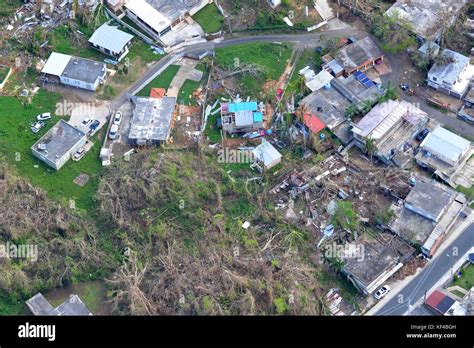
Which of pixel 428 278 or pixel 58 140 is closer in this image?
pixel 428 278

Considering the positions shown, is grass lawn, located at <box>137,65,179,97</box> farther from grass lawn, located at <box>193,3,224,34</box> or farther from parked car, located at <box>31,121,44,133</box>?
parked car, located at <box>31,121,44,133</box>

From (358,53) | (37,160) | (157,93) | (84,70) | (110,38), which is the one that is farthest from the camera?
(110,38)

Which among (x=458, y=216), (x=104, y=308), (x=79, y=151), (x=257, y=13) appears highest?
(x=257, y=13)

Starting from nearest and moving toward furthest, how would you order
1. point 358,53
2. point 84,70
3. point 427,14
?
point 84,70, point 358,53, point 427,14

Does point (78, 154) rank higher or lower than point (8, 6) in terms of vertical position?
lower

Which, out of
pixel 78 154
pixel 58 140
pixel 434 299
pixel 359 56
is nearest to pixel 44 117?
pixel 58 140

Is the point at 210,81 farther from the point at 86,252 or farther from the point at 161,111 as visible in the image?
the point at 86,252

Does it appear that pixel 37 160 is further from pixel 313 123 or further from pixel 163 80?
pixel 313 123

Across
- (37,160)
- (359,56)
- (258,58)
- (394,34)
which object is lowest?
(37,160)

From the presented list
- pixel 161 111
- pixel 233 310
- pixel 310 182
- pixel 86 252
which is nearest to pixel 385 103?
pixel 310 182
